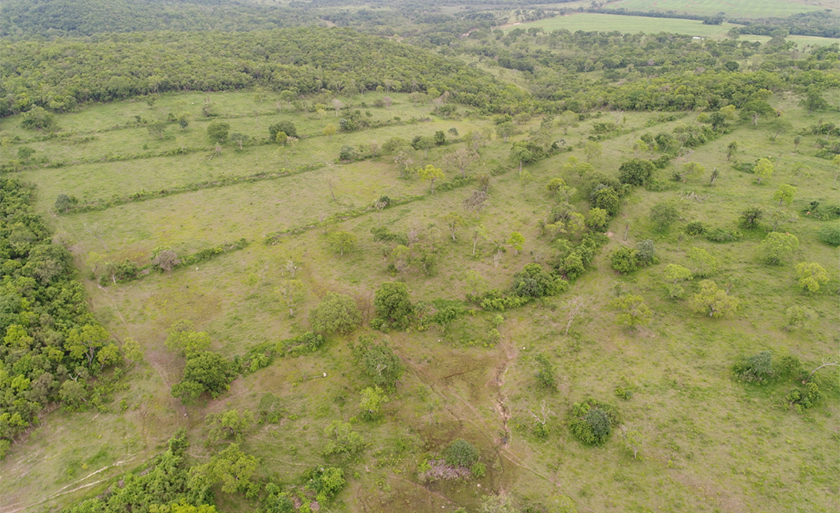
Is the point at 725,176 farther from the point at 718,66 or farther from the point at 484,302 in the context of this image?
the point at 718,66

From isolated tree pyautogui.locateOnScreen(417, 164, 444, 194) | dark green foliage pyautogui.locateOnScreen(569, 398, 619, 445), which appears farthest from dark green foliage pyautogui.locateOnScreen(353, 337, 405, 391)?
isolated tree pyautogui.locateOnScreen(417, 164, 444, 194)

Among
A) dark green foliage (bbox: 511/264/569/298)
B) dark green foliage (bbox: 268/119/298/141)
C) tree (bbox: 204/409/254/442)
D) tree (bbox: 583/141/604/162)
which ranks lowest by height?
tree (bbox: 204/409/254/442)

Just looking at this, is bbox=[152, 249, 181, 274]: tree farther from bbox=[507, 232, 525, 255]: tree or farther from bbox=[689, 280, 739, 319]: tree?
bbox=[689, 280, 739, 319]: tree

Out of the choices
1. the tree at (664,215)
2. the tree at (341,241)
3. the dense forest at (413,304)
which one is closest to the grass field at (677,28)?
the dense forest at (413,304)

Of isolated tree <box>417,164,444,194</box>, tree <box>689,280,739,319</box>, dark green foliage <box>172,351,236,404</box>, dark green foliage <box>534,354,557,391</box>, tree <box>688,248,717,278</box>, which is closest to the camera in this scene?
dark green foliage <box>172,351,236,404</box>

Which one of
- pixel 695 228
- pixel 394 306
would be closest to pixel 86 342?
pixel 394 306
